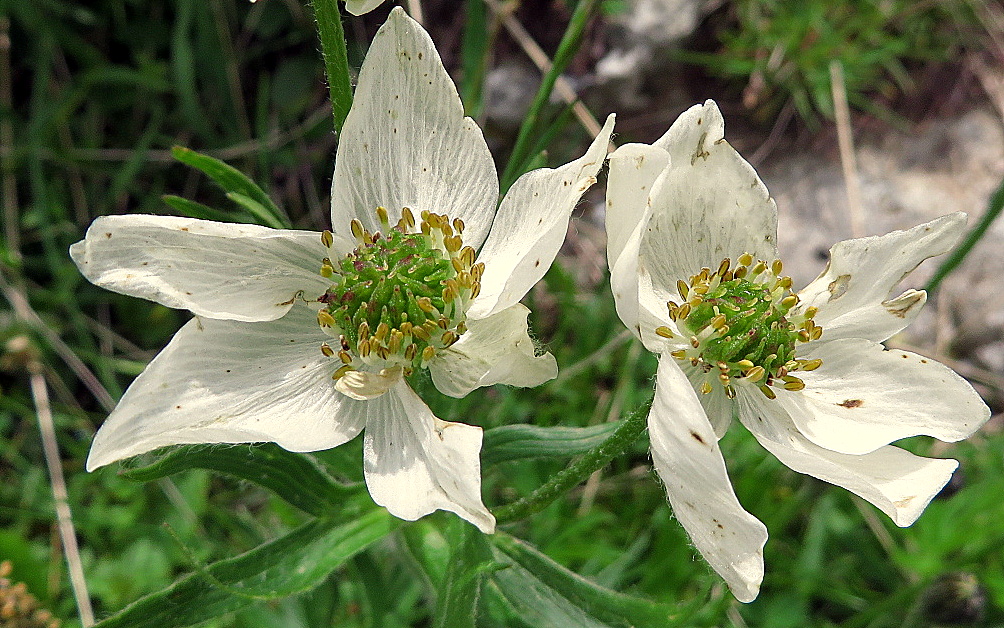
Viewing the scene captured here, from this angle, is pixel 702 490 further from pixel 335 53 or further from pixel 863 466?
pixel 335 53

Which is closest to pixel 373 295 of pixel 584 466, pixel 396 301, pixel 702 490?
pixel 396 301

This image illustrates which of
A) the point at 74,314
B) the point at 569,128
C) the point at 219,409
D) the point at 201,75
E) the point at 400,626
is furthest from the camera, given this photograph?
the point at 569,128

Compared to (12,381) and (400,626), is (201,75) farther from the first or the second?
(400,626)

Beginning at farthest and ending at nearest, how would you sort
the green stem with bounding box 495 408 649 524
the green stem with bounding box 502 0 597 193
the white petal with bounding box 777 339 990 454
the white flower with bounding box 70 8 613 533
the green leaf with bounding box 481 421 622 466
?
1. the green stem with bounding box 502 0 597 193
2. the green leaf with bounding box 481 421 622 466
3. the white petal with bounding box 777 339 990 454
4. the green stem with bounding box 495 408 649 524
5. the white flower with bounding box 70 8 613 533

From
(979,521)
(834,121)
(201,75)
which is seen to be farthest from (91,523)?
(834,121)

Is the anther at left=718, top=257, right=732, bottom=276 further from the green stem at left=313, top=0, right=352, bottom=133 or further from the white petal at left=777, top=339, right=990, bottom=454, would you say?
the green stem at left=313, top=0, right=352, bottom=133

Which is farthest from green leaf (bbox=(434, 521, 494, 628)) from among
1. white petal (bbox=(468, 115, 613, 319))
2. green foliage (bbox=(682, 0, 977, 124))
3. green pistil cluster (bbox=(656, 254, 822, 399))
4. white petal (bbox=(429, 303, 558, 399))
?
green foliage (bbox=(682, 0, 977, 124))
